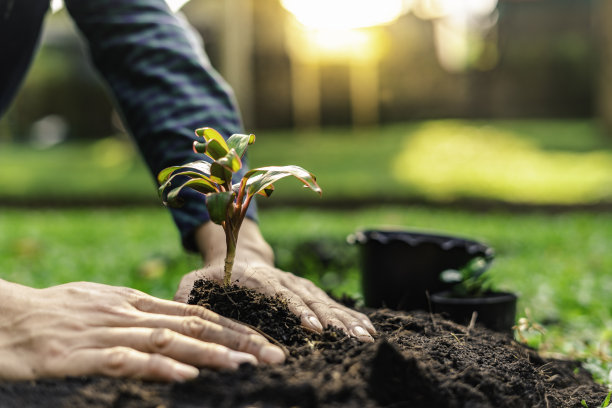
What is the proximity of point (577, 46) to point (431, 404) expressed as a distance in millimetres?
13209

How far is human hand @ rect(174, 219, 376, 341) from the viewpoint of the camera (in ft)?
4.29

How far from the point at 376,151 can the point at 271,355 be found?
312 inches

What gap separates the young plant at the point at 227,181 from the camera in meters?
1.15

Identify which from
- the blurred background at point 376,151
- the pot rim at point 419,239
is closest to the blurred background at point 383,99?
the blurred background at point 376,151

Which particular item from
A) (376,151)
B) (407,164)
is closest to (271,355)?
(407,164)

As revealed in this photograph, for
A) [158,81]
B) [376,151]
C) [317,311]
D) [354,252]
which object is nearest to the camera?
[317,311]

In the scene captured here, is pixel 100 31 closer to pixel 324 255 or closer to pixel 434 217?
pixel 324 255

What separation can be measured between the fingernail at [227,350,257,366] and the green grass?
511 cm

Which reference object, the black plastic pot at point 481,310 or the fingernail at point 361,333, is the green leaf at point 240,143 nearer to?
the fingernail at point 361,333

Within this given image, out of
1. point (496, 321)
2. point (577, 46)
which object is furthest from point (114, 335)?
point (577, 46)

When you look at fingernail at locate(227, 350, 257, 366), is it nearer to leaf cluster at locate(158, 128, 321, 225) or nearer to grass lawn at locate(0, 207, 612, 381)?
leaf cluster at locate(158, 128, 321, 225)

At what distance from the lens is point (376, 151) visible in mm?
8891

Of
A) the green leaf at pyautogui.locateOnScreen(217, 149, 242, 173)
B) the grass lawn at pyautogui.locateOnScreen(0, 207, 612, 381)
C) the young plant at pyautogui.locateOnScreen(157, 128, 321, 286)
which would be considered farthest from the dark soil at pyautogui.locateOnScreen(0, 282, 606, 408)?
the grass lawn at pyautogui.locateOnScreen(0, 207, 612, 381)

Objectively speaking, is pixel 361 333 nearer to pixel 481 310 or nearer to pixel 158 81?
pixel 481 310
